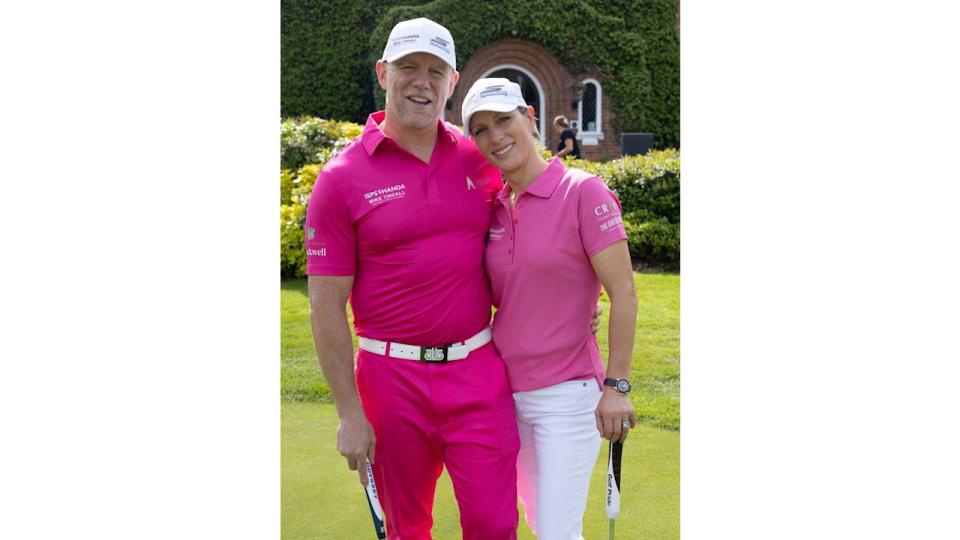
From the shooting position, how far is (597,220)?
2785 mm

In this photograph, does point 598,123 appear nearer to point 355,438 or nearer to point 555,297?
point 555,297

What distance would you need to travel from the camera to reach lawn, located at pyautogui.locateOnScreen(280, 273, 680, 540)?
12.7 feet

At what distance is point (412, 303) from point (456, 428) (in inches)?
18.8

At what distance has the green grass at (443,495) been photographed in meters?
3.82

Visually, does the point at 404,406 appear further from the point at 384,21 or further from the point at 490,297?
the point at 384,21

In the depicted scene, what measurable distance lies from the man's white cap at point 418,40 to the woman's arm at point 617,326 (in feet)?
2.74

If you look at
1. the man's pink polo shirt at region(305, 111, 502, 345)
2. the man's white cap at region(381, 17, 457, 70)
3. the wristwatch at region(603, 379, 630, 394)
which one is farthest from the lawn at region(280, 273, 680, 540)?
the man's white cap at region(381, 17, 457, 70)

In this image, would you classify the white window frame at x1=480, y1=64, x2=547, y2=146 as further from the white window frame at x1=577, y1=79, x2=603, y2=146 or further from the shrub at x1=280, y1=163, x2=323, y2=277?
the shrub at x1=280, y1=163, x2=323, y2=277

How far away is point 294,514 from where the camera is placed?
4.02 m

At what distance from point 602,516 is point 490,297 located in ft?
4.72

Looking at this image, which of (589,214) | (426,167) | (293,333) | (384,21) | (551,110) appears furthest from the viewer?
(551,110)

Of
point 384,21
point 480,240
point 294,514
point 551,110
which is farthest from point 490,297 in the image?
point 551,110

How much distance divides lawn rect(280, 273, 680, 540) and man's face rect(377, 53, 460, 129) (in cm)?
191

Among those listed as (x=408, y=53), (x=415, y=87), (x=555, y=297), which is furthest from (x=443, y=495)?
(x=408, y=53)
